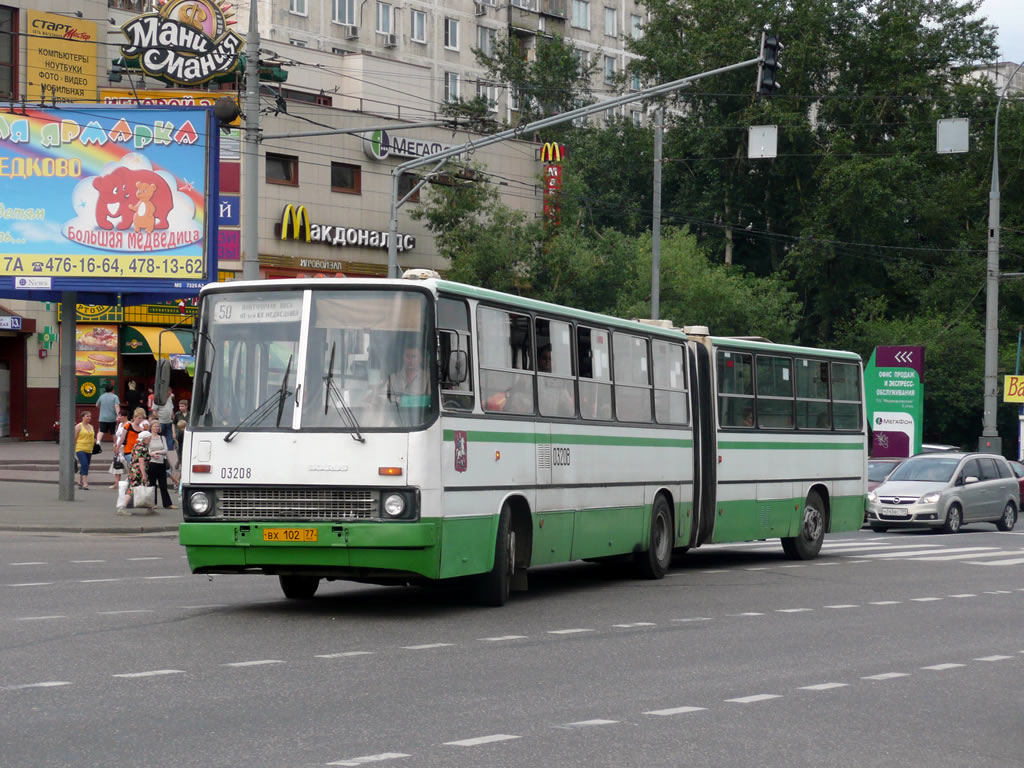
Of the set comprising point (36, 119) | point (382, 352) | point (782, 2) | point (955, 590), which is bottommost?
point (955, 590)

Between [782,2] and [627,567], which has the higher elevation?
[782,2]

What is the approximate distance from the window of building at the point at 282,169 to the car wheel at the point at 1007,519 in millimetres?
23854

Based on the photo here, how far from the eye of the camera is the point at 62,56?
1970 inches

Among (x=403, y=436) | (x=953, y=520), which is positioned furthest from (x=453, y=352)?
(x=953, y=520)

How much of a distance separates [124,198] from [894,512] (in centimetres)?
1498

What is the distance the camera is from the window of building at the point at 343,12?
246ft

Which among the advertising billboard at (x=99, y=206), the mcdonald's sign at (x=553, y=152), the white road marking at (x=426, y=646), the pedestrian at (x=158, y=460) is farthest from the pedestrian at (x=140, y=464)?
the mcdonald's sign at (x=553, y=152)

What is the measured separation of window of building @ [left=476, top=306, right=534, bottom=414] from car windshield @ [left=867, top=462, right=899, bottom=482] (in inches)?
793

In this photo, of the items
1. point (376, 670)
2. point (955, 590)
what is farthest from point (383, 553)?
point (955, 590)

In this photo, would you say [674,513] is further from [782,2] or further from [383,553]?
[782,2]

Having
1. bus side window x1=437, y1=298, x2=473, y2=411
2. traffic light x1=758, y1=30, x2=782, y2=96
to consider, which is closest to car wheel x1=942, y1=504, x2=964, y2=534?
traffic light x1=758, y1=30, x2=782, y2=96

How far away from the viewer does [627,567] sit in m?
18.8

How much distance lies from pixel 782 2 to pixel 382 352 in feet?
171

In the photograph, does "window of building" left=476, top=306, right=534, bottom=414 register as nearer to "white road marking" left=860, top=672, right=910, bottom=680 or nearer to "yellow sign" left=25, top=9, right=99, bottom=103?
"white road marking" left=860, top=672, right=910, bottom=680
